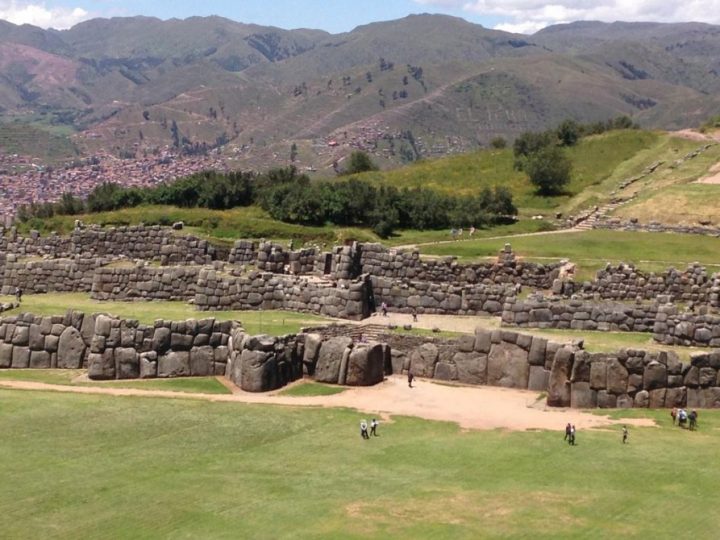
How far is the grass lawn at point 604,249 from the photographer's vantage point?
184ft

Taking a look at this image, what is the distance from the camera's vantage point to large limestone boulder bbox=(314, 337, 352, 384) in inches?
1432

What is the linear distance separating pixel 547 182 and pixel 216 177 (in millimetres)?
25064

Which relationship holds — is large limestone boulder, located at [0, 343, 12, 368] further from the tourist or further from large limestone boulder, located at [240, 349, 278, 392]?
the tourist

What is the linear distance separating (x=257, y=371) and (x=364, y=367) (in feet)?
11.8

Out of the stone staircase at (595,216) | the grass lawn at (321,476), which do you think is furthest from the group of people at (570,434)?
the stone staircase at (595,216)

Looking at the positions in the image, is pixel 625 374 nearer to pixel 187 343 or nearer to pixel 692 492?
pixel 692 492

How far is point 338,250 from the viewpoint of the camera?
5309 cm

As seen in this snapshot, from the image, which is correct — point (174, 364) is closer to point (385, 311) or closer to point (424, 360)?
point (424, 360)

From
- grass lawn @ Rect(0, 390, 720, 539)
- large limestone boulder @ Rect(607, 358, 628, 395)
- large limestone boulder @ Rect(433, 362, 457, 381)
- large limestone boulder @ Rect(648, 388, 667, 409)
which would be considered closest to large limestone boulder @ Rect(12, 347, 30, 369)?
grass lawn @ Rect(0, 390, 720, 539)

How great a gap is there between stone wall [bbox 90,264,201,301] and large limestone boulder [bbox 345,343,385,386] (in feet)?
49.2

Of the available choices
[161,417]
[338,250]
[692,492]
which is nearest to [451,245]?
[338,250]

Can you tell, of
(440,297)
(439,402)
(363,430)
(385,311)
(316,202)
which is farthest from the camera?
(316,202)

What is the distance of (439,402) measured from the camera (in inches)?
1329

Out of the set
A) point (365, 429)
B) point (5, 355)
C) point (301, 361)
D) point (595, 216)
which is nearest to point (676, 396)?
point (365, 429)
